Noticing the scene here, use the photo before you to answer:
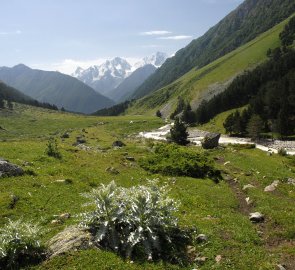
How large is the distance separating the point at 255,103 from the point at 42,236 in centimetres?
10633

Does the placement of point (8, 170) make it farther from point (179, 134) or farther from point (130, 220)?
point (179, 134)

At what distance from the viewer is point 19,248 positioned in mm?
15344

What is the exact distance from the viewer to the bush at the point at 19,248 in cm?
1492

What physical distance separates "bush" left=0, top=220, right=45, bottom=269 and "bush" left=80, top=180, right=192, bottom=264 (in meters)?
2.35

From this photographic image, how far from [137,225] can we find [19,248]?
523cm

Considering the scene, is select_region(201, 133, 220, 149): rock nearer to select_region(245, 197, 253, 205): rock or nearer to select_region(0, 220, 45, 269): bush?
select_region(245, 197, 253, 205): rock

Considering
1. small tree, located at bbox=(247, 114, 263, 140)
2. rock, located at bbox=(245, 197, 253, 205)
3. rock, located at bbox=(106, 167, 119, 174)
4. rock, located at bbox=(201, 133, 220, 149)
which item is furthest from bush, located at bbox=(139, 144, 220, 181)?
small tree, located at bbox=(247, 114, 263, 140)

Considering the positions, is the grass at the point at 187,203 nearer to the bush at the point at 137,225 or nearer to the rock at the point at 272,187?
the rock at the point at 272,187

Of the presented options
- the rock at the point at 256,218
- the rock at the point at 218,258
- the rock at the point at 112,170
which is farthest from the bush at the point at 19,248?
the rock at the point at 112,170

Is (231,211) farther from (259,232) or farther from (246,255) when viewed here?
(246,255)

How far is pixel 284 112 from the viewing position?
97125mm

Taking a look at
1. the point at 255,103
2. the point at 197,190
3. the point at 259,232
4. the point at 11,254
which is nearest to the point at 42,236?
the point at 11,254

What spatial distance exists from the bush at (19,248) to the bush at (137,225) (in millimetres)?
2348

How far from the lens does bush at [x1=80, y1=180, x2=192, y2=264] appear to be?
1634cm
